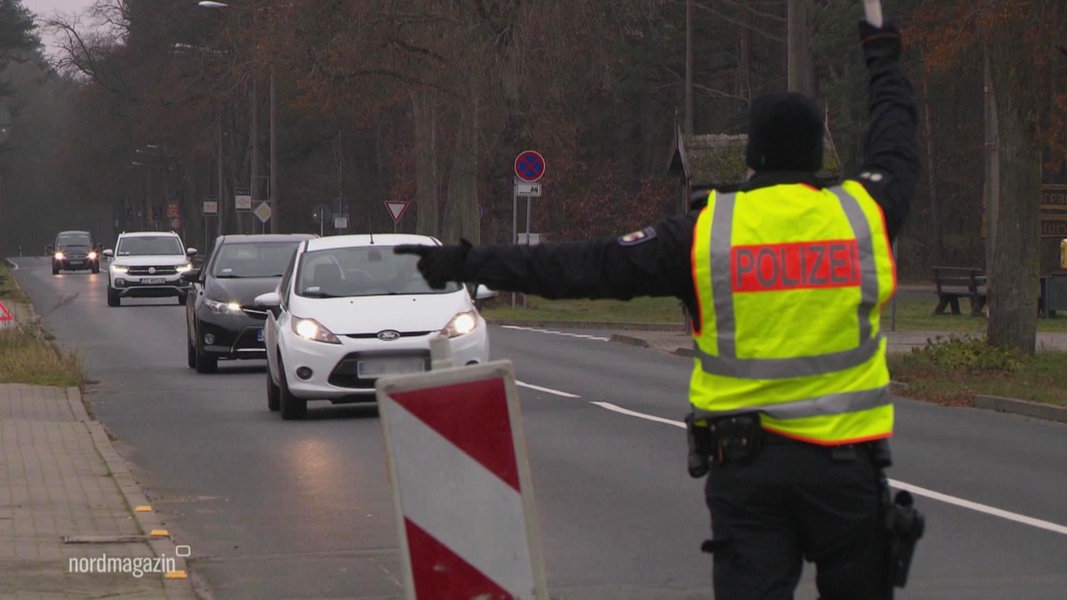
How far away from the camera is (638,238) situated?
442 cm

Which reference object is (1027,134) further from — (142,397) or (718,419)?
(718,419)

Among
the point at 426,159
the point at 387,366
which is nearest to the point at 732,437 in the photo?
the point at 387,366

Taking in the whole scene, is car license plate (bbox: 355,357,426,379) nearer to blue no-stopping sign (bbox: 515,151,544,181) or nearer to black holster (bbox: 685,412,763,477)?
black holster (bbox: 685,412,763,477)

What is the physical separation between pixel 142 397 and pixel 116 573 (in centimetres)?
1089

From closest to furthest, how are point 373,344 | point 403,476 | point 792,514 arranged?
point 792,514, point 403,476, point 373,344

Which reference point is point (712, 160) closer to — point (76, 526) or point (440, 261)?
point (76, 526)

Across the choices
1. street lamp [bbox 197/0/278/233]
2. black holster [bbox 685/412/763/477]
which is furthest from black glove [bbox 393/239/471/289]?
street lamp [bbox 197/0/278/233]

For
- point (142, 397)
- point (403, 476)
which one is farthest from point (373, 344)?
point (403, 476)

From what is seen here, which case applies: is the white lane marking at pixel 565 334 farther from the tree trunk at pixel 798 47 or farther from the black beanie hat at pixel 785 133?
the black beanie hat at pixel 785 133

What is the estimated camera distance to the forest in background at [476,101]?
3835 centimetres

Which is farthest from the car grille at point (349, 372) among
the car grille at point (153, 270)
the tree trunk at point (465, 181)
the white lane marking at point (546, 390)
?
the car grille at point (153, 270)

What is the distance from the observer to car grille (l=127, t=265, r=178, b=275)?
42719 millimetres

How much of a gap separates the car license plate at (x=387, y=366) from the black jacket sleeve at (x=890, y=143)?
1101cm

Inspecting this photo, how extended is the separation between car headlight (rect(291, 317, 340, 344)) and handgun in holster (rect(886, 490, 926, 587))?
1177 cm
